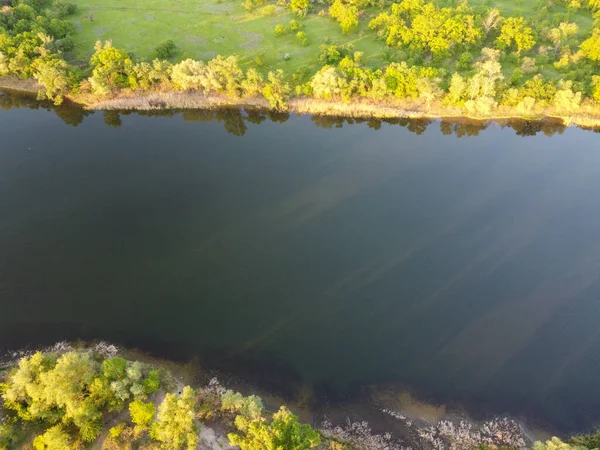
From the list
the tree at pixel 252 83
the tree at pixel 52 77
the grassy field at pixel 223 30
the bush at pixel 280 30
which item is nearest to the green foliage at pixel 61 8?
the grassy field at pixel 223 30

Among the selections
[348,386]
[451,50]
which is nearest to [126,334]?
[348,386]

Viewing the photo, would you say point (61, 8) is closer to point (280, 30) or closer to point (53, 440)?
point (280, 30)

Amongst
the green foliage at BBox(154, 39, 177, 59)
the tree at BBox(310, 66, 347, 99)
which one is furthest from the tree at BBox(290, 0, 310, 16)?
the tree at BBox(310, 66, 347, 99)

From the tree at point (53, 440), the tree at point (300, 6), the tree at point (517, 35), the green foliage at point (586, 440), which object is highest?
the tree at point (300, 6)

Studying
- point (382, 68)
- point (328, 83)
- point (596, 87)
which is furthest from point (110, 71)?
point (596, 87)

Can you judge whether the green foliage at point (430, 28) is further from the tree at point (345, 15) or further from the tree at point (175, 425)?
the tree at point (175, 425)

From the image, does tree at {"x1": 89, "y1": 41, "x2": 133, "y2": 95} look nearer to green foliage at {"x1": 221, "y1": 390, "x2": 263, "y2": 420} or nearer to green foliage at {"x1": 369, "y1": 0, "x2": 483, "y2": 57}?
green foliage at {"x1": 369, "y1": 0, "x2": 483, "y2": 57}
